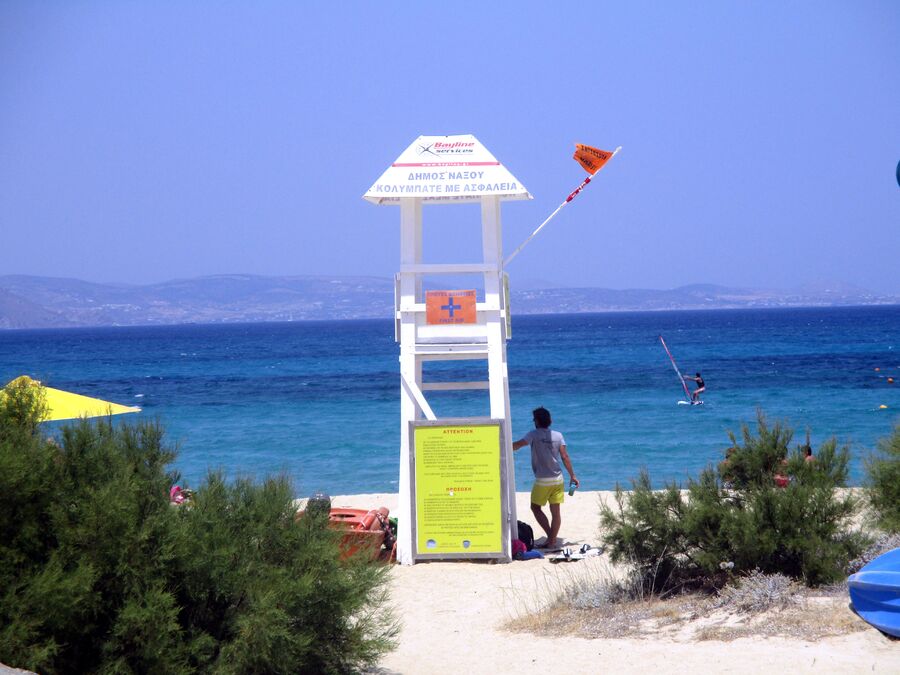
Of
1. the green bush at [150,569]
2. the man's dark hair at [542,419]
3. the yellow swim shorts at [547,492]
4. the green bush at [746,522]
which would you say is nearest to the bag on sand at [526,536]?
the yellow swim shorts at [547,492]

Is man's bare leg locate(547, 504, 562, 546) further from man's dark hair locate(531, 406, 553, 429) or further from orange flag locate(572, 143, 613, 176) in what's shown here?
orange flag locate(572, 143, 613, 176)

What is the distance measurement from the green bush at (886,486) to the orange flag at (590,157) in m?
3.74

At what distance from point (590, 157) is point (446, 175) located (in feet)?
4.91

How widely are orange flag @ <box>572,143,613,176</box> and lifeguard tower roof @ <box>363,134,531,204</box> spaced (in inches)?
32.8

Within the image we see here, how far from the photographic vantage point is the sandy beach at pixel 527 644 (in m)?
5.32

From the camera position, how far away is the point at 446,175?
9.17m

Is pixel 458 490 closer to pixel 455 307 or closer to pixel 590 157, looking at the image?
pixel 455 307

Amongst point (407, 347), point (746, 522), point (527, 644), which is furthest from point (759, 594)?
point (407, 347)

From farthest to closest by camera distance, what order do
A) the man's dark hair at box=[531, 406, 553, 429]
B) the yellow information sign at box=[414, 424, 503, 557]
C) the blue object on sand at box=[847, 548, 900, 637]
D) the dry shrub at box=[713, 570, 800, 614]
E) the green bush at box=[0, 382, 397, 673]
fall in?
the man's dark hair at box=[531, 406, 553, 429], the yellow information sign at box=[414, 424, 503, 557], the dry shrub at box=[713, 570, 800, 614], the blue object on sand at box=[847, 548, 900, 637], the green bush at box=[0, 382, 397, 673]

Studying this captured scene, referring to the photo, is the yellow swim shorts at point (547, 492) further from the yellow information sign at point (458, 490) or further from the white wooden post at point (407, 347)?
the white wooden post at point (407, 347)

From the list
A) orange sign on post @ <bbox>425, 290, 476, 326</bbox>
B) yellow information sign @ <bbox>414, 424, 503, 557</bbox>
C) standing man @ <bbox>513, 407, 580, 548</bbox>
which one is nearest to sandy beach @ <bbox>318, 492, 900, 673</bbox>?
yellow information sign @ <bbox>414, 424, 503, 557</bbox>

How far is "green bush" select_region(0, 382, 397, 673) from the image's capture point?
14.0 feet

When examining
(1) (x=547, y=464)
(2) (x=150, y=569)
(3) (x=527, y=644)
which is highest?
(2) (x=150, y=569)

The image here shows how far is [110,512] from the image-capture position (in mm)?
4398
